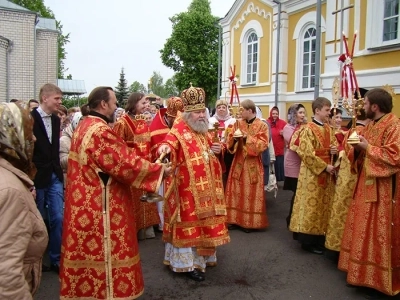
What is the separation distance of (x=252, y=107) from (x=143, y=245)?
2606mm

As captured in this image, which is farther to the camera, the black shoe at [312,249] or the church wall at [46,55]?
the church wall at [46,55]

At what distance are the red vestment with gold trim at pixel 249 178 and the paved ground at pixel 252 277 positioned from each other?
512 millimetres

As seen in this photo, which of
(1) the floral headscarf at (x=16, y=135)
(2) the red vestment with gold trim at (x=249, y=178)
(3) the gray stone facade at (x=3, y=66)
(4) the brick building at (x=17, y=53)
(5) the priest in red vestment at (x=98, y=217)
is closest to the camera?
(1) the floral headscarf at (x=16, y=135)

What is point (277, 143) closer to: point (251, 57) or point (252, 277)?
point (252, 277)

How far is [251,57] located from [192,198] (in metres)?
14.6

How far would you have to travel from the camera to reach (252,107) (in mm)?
6250

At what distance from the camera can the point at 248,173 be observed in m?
6.18

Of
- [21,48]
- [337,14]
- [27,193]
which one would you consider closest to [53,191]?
[27,193]

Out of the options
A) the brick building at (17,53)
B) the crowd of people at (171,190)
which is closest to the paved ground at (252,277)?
the crowd of people at (171,190)

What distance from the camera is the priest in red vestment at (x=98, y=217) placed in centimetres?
307

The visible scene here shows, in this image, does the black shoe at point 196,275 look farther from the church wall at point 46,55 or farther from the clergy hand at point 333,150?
the church wall at point 46,55

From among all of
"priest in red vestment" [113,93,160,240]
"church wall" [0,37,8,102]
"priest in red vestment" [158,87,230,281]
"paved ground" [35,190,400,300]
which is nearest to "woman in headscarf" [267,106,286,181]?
"paved ground" [35,190,400,300]

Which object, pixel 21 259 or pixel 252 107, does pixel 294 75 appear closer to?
pixel 252 107

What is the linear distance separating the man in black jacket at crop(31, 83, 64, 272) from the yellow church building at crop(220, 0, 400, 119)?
7572 millimetres
